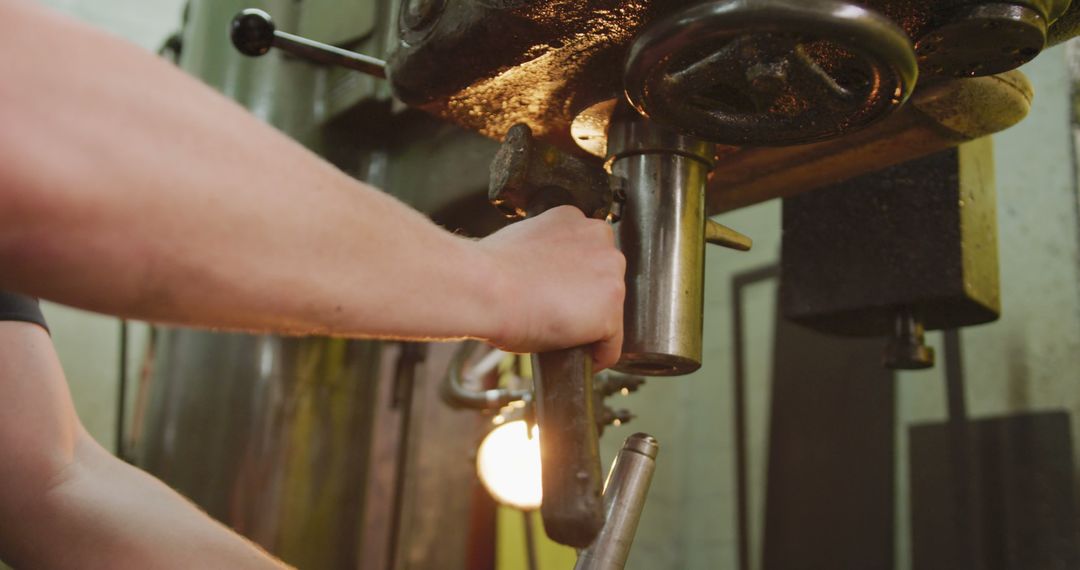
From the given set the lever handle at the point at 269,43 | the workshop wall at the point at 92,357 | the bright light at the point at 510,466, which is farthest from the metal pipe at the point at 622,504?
the workshop wall at the point at 92,357

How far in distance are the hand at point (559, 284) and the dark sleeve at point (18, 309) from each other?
51 cm

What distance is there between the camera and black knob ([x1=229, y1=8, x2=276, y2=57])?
2.20ft

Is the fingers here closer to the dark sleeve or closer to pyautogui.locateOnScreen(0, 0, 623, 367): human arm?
pyautogui.locateOnScreen(0, 0, 623, 367): human arm

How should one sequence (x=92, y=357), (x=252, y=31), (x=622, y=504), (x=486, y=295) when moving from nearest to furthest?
1. (x=486, y=295)
2. (x=622, y=504)
3. (x=252, y=31)
4. (x=92, y=357)

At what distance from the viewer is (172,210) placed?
1.17 feet

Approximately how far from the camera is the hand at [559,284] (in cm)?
48

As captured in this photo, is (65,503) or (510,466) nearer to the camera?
(65,503)

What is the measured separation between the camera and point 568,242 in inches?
20.6

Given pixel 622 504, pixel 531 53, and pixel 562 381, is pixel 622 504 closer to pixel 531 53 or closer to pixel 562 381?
pixel 562 381

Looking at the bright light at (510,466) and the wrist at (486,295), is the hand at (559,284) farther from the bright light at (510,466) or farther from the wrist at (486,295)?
the bright light at (510,466)

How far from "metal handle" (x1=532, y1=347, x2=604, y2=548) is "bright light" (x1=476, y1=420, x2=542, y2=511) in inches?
22.2

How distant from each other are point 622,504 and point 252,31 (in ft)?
1.47

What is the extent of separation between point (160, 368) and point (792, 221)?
3.28 feet

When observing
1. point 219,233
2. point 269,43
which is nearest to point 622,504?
point 219,233
